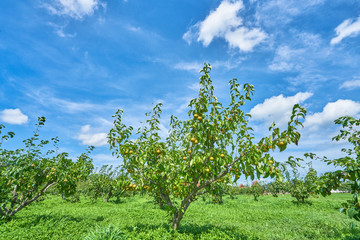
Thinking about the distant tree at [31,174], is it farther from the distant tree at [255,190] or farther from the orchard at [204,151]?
the distant tree at [255,190]

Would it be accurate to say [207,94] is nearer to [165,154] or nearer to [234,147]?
[234,147]

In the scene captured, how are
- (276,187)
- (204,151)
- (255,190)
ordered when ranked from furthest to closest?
(276,187) < (255,190) < (204,151)

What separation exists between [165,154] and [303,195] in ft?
59.0

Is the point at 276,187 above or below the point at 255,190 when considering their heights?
above

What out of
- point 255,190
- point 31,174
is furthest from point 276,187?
point 31,174

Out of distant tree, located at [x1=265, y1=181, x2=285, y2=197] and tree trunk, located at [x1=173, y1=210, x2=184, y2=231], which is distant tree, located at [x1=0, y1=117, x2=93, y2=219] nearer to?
tree trunk, located at [x1=173, y1=210, x2=184, y2=231]

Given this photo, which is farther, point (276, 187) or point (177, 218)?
point (276, 187)

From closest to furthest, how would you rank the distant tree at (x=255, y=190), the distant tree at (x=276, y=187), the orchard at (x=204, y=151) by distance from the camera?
the orchard at (x=204, y=151), the distant tree at (x=276, y=187), the distant tree at (x=255, y=190)

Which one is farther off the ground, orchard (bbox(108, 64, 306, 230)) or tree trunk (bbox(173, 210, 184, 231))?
orchard (bbox(108, 64, 306, 230))

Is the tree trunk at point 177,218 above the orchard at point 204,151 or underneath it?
underneath

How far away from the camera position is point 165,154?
634 cm

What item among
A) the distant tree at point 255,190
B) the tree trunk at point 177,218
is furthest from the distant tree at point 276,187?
the tree trunk at point 177,218

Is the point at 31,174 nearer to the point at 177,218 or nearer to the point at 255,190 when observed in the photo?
the point at 177,218

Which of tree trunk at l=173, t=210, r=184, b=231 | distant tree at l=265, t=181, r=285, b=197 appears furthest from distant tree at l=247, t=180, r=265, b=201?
tree trunk at l=173, t=210, r=184, b=231
